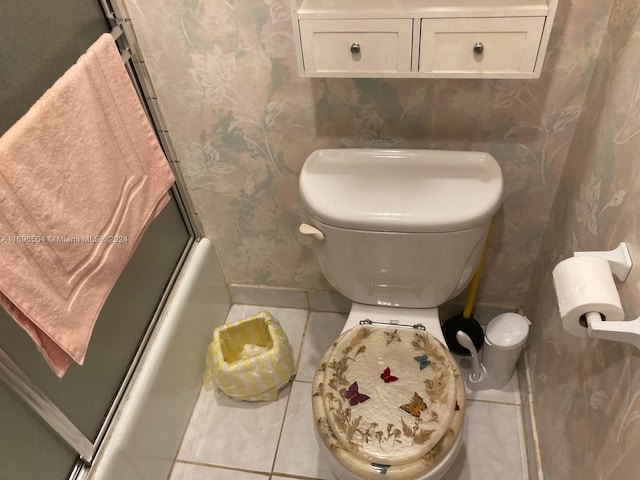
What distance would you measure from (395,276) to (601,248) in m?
0.44

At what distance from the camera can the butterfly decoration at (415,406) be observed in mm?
1065

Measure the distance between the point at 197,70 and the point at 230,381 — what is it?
0.84m

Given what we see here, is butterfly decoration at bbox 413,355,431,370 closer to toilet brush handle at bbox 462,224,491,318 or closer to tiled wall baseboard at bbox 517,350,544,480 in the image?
toilet brush handle at bbox 462,224,491,318

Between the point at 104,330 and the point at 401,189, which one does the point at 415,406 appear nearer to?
the point at 401,189

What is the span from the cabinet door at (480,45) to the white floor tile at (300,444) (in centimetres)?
102

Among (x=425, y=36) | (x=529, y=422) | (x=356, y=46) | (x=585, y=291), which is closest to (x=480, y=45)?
(x=425, y=36)

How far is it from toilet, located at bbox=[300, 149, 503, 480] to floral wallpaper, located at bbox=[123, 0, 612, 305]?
7 centimetres

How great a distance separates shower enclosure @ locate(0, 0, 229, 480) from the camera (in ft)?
3.05

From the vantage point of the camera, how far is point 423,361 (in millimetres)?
1151

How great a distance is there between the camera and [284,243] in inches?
60.2

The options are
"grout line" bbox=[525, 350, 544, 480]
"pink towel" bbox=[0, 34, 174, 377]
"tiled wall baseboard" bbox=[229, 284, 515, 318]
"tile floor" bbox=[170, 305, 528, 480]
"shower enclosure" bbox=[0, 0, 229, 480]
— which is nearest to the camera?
"pink towel" bbox=[0, 34, 174, 377]

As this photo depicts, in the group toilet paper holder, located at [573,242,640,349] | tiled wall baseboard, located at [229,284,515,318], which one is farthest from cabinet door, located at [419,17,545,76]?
tiled wall baseboard, located at [229,284,515,318]

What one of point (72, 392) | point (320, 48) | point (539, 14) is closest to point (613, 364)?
point (539, 14)

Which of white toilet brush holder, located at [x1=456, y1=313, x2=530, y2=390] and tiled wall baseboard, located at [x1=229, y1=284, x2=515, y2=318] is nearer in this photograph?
white toilet brush holder, located at [x1=456, y1=313, x2=530, y2=390]
